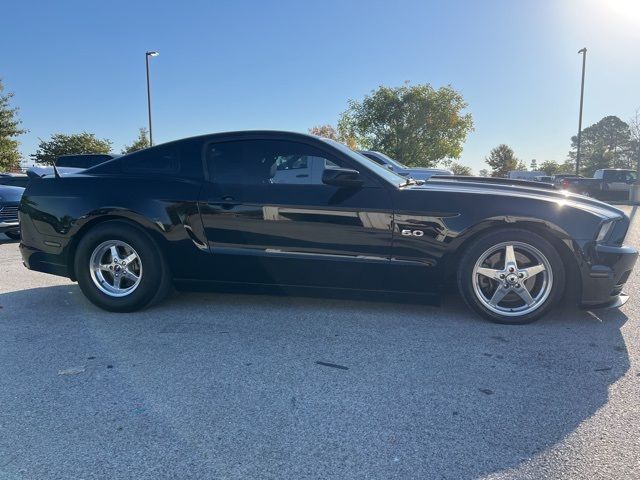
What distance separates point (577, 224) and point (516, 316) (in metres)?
0.81

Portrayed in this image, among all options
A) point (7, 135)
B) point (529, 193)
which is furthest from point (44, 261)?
point (7, 135)

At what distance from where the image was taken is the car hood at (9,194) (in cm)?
763

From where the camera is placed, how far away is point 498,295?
3543 millimetres

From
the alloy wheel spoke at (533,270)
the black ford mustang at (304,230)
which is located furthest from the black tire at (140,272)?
the alloy wheel spoke at (533,270)

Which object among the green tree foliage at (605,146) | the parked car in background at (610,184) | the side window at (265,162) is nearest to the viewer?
the side window at (265,162)

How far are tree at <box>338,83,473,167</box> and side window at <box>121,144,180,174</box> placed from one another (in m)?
26.0

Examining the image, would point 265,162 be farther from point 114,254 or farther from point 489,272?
point 489,272

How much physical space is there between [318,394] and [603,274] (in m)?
2.33

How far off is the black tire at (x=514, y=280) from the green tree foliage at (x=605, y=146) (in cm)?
5557

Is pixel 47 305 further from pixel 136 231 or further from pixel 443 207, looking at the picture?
pixel 443 207

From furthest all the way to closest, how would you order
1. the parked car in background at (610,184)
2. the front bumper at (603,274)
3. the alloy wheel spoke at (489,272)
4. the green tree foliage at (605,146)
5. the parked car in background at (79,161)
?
the green tree foliage at (605,146)
the parked car in background at (610,184)
the parked car in background at (79,161)
the alloy wheel spoke at (489,272)
the front bumper at (603,274)

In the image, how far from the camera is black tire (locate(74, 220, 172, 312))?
3.88m

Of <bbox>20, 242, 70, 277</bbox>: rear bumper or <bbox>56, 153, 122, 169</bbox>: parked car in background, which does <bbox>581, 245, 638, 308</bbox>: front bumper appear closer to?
<bbox>20, 242, 70, 277</bbox>: rear bumper

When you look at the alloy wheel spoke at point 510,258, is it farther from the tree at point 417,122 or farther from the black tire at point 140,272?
the tree at point 417,122
